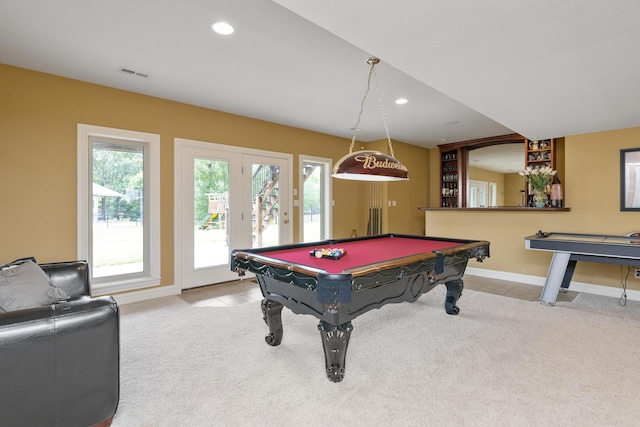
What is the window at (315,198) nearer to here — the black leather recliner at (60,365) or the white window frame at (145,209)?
the white window frame at (145,209)

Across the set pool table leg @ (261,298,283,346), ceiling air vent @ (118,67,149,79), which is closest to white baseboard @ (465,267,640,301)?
pool table leg @ (261,298,283,346)

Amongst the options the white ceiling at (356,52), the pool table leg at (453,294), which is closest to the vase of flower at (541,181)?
the white ceiling at (356,52)

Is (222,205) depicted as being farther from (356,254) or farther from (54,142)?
(356,254)

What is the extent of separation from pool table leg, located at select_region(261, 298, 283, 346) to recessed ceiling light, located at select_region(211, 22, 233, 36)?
2113mm

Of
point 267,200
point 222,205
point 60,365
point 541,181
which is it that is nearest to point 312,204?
point 267,200

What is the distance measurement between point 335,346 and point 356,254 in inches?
31.8

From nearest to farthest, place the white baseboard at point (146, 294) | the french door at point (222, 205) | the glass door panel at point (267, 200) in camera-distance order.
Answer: the white baseboard at point (146, 294), the french door at point (222, 205), the glass door panel at point (267, 200)

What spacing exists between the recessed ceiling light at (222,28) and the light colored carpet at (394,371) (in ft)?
8.11

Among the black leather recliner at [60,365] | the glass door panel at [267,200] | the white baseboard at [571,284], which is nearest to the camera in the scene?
the black leather recliner at [60,365]

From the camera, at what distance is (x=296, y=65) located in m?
3.02

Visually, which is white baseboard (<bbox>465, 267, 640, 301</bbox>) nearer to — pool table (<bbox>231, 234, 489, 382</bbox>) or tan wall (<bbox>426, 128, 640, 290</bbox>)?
tan wall (<bbox>426, 128, 640, 290</bbox>)

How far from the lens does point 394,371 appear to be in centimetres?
219

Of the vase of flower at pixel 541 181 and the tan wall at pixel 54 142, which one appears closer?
the tan wall at pixel 54 142

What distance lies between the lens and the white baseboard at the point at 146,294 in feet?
12.2
